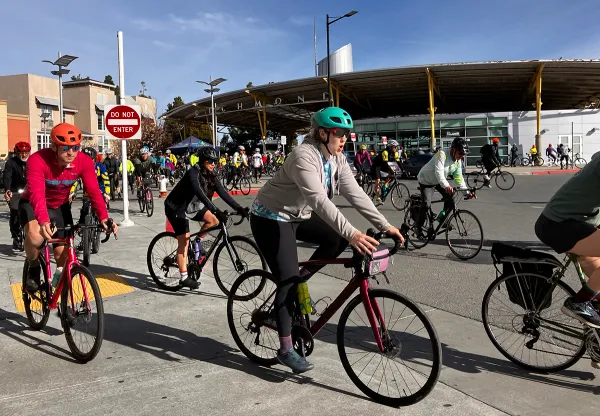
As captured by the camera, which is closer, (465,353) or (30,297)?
(465,353)

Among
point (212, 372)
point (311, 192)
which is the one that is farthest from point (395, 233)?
point (212, 372)

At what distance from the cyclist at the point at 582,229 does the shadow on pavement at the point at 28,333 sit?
11.8 feet

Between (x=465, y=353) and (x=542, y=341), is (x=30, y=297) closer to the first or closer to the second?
(x=465, y=353)

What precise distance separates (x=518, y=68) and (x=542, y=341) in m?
37.1

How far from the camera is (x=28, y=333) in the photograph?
15.0 ft

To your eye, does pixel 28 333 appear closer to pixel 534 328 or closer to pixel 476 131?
pixel 534 328

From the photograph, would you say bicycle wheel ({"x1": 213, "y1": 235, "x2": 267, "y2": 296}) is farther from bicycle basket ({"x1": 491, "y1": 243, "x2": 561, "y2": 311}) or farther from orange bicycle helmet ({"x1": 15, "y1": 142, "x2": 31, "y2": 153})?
orange bicycle helmet ({"x1": 15, "y1": 142, "x2": 31, "y2": 153})

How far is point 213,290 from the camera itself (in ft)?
19.6

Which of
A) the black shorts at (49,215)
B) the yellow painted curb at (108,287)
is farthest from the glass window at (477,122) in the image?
the black shorts at (49,215)

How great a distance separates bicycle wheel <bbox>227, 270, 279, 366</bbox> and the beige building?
1870 inches

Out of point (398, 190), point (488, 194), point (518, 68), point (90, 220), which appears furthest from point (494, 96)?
point (90, 220)

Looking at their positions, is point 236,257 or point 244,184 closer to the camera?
point 236,257

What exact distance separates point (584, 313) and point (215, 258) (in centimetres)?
379

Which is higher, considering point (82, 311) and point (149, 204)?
point (149, 204)
